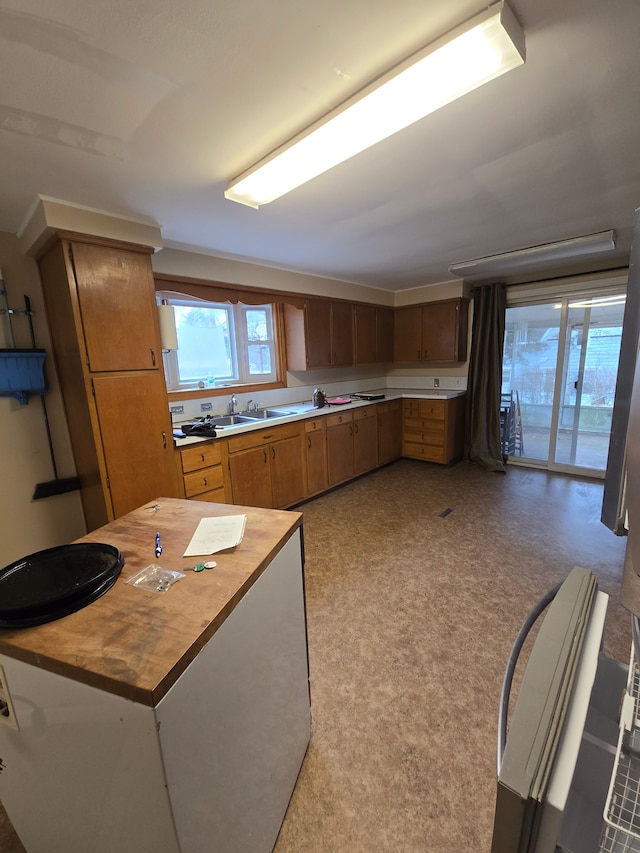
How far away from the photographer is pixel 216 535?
48.0 inches

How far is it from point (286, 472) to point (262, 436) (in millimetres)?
491

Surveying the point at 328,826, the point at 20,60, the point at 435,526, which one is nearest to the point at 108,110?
the point at 20,60

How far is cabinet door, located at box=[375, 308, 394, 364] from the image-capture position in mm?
4984

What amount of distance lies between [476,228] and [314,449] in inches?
93.9

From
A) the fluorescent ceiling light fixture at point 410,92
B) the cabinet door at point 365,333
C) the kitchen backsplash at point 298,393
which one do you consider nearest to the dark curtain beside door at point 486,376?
the kitchen backsplash at point 298,393

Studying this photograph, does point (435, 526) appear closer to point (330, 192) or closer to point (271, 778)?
point (271, 778)

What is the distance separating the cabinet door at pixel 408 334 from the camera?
504 cm

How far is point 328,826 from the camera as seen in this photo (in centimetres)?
119

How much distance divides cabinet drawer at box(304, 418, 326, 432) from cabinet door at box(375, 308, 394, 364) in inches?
68.2

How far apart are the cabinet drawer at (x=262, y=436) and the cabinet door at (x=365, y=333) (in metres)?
1.73

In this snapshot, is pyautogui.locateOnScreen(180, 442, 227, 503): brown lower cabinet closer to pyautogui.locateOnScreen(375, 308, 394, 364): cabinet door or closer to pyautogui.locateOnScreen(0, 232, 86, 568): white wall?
pyautogui.locateOnScreen(0, 232, 86, 568): white wall

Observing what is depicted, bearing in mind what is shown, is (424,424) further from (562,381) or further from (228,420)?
(228,420)

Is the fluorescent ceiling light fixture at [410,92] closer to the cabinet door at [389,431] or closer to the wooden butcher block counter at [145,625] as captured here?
the wooden butcher block counter at [145,625]

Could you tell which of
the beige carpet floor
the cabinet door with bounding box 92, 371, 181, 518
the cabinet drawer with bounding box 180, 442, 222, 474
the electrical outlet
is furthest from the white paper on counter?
the cabinet drawer with bounding box 180, 442, 222, 474
